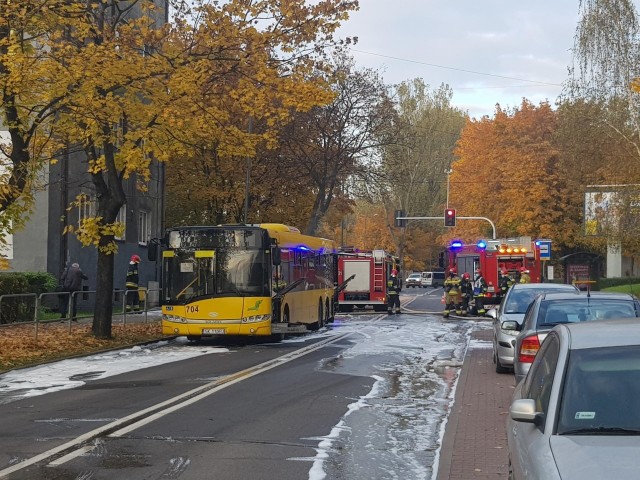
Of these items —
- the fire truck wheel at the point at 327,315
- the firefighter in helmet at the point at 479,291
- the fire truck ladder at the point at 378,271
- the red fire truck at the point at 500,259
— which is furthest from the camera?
the fire truck ladder at the point at 378,271

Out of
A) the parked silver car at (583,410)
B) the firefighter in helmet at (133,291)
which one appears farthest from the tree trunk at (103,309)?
the parked silver car at (583,410)

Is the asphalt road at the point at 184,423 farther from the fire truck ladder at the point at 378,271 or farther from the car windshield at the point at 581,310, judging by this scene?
the fire truck ladder at the point at 378,271

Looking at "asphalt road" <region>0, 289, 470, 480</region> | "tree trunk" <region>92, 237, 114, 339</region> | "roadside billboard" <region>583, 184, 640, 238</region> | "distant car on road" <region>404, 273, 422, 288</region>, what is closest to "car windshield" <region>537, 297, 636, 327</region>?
"asphalt road" <region>0, 289, 470, 480</region>

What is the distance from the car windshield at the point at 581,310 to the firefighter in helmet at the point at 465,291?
77.3 ft

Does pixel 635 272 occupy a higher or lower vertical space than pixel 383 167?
lower

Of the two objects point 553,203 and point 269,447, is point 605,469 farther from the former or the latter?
point 553,203

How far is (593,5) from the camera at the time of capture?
5072 centimetres

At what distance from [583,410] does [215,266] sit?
1800 cm

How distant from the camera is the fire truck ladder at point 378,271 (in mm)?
41719

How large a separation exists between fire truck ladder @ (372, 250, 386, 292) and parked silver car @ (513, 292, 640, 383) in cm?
2803

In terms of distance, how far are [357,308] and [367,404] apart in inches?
1378

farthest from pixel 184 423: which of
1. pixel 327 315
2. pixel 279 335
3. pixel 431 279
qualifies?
pixel 431 279

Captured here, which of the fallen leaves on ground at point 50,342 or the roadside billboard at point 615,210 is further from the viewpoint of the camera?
the roadside billboard at point 615,210

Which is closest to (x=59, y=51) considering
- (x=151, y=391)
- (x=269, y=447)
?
(x=151, y=391)
